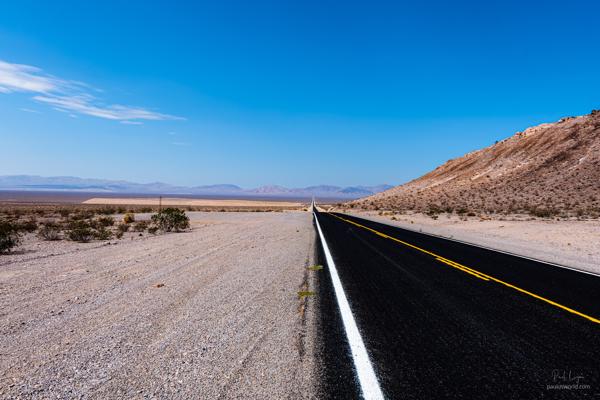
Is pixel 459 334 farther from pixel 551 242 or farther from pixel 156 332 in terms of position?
pixel 551 242

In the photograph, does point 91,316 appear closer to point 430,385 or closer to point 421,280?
point 430,385

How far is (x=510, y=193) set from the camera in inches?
2191

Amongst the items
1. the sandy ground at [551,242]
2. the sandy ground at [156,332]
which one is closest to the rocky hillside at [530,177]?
the sandy ground at [551,242]

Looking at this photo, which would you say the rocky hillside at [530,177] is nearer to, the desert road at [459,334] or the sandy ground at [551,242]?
the sandy ground at [551,242]

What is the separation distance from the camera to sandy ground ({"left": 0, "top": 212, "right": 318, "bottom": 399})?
3664 millimetres

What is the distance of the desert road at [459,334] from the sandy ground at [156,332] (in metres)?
0.56

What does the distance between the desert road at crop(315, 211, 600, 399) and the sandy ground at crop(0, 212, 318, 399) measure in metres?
0.56

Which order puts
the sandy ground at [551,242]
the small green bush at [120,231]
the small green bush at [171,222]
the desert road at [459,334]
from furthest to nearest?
1. the small green bush at [171,222]
2. the small green bush at [120,231]
3. the sandy ground at [551,242]
4. the desert road at [459,334]

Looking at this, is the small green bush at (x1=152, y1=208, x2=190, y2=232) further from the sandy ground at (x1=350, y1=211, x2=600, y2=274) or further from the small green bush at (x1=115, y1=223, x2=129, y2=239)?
the sandy ground at (x1=350, y1=211, x2=600, y2=274)

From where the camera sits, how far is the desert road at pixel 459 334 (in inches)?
143
